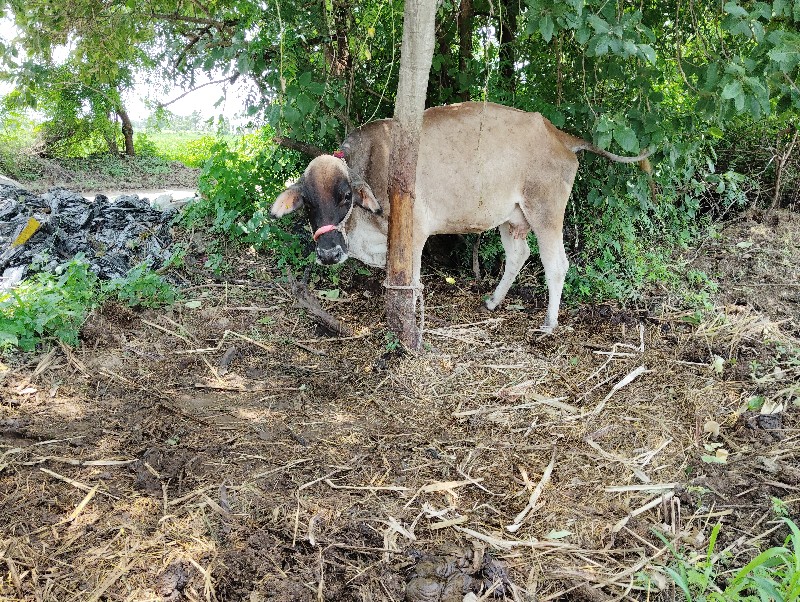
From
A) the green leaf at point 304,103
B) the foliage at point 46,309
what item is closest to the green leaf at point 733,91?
the green leaf at point 304,103

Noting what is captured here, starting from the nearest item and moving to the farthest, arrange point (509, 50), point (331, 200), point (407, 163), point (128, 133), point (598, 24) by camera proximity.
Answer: point (598, 24), point (407, 163), point (331, 200), point (509, 50), point (128, 133)

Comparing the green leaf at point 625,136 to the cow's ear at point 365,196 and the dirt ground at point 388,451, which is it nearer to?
the dirt ground at point 388,451

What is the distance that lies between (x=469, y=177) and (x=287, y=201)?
1459mm

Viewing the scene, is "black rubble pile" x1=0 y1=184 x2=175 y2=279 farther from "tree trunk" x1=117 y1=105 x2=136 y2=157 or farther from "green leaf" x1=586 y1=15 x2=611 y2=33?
"tree trunk" x1=117 y1=105 x2=136 y2=157

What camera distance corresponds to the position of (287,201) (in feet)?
16.7

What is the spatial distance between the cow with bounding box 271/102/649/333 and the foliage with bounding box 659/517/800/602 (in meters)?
2.73

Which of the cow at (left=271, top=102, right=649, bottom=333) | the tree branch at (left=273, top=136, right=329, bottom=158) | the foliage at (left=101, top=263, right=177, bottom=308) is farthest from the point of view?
the tree branch at (left=273, top=136, right=329, bottom=158)

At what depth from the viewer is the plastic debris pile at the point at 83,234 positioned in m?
6.29

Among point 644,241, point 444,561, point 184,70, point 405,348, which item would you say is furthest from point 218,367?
point 644,241

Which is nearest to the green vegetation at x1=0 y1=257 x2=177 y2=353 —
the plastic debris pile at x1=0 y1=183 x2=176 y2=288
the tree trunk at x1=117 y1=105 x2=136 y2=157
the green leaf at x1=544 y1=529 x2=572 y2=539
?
the plastic debris pile at x1=0 y1=183 x2=176 y2=288

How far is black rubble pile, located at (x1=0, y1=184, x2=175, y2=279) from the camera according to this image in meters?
6.33

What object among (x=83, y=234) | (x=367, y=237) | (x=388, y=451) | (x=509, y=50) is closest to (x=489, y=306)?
(x=367, y=237)

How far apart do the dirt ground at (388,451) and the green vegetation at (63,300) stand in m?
0.16

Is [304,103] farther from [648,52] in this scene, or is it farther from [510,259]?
[648,52]
